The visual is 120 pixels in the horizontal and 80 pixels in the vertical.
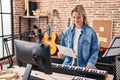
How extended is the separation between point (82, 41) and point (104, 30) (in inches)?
62.1

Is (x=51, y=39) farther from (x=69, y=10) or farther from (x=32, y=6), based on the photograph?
(x=32, y=6)

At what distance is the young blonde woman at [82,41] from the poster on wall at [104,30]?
4.86 ft

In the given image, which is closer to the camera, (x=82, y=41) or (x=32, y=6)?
(x=82, y=41)

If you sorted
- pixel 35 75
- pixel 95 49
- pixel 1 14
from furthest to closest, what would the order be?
pixel 1 14 < pixel 95 49 < pixel 35 75

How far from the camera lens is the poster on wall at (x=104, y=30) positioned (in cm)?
396

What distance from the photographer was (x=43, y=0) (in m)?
4.64

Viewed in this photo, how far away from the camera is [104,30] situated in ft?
13.1

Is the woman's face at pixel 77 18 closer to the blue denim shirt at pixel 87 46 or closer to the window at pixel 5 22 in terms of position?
the blue denim shirt at pixel 87 46

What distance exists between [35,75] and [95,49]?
2.79 feet

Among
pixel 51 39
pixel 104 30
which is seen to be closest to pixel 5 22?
pixel 51 39

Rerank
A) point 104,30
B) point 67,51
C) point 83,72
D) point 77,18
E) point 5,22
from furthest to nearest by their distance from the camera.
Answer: point 5,22 < point 104,30 < point 77,18 < point 67,51 < point 83,72

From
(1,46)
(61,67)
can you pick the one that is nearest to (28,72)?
(61,67)

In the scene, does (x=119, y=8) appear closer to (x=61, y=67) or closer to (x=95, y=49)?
(x=95, y=49)

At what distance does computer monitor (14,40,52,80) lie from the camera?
1.76m
